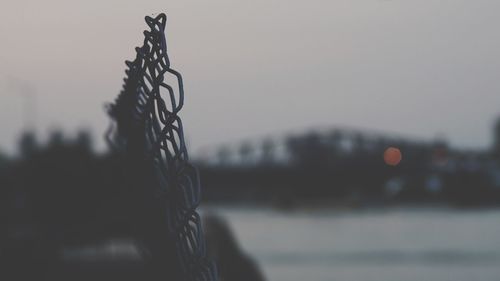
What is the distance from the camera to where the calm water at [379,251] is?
67.8 ft

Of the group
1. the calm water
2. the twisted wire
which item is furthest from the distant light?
the twisted wire

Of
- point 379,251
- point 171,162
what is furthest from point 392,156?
point 171,162

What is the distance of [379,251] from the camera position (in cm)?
2797

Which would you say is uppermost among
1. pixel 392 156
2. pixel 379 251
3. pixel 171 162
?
pixel 171 162

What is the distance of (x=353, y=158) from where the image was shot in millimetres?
98625

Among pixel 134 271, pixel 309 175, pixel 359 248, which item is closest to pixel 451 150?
pixel 309 175

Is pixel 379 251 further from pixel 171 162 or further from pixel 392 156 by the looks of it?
pixel 392 156

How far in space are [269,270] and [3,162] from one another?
5.40m

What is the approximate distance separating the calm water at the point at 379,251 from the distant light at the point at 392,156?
173 feet

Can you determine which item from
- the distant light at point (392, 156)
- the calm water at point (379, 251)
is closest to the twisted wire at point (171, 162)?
the calm water at point (379, 251)

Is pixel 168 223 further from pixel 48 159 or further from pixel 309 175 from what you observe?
pixel 309 175

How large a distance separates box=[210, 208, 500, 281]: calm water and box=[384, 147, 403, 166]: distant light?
52.9 m

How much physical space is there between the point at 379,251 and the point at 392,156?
7470 cm

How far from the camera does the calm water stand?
67.8 ft
